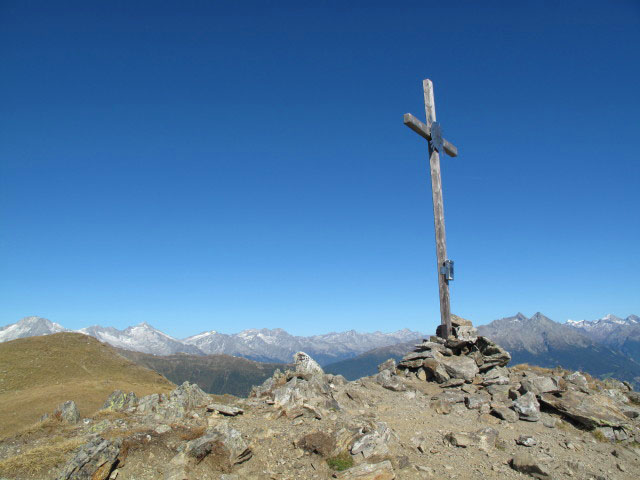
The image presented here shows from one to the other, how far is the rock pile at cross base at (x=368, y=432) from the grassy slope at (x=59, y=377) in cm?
2995

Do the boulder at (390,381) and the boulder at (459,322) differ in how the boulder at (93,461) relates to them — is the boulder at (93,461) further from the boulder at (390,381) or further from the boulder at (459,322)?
the boulder at (459,322)

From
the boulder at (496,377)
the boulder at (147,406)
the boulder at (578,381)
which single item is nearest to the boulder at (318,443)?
the boulder at (147,406)

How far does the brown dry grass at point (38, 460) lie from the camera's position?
23.8 feet

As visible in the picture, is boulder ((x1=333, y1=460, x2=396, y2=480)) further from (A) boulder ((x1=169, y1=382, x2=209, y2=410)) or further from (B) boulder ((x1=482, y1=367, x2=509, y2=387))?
(B) boulder ((x1=482, y1=367, x2=509, y2=387))

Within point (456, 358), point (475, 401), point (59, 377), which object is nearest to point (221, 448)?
point (475, 401)

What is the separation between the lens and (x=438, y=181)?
61.0 ft

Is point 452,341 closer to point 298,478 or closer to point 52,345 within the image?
point 298,478

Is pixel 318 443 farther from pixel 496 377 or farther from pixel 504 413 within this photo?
pixel 496 377

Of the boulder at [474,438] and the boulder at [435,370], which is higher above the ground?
the boulder at [435,370]

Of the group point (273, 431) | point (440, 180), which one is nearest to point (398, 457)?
point (273, 431)

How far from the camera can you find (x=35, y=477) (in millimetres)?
7199

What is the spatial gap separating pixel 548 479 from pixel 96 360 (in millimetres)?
69580

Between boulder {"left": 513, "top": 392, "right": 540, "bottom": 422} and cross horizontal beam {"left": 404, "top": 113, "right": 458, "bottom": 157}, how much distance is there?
41.4 ft

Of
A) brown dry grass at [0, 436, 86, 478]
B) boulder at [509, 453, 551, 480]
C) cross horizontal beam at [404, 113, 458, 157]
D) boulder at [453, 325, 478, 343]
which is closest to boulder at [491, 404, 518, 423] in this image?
boulder at [509, 453, 551, 480]
